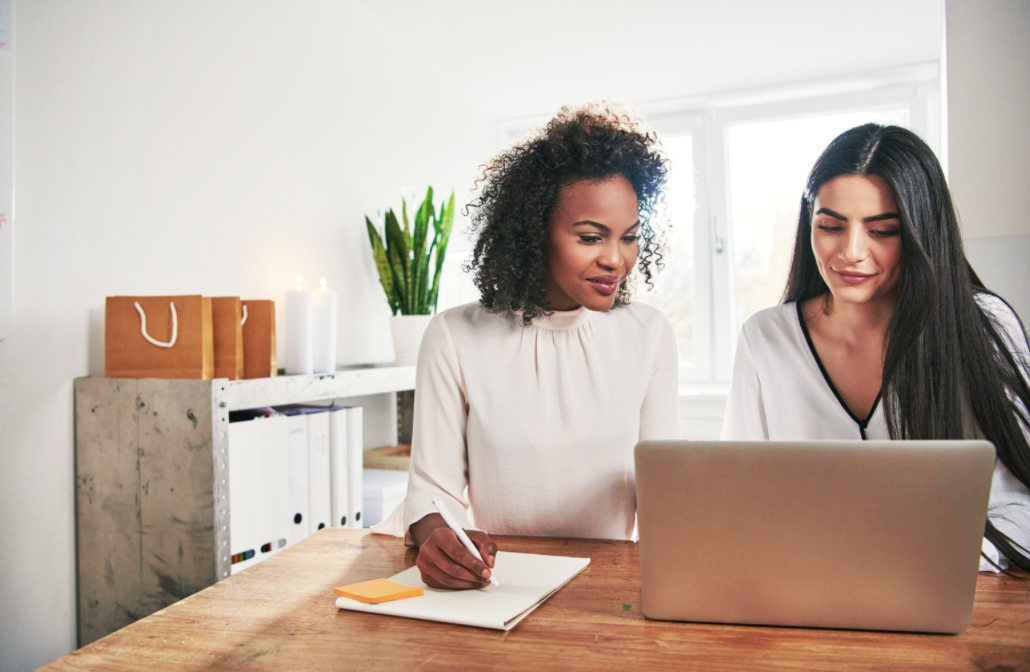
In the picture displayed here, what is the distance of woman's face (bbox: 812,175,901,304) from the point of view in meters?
1.36

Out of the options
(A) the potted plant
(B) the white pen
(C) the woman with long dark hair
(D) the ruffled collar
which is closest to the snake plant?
(A) the potted plant

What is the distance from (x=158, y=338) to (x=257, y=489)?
0.46 m

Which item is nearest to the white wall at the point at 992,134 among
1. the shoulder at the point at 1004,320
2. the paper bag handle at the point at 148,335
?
the shoulder at the point at 1004,320

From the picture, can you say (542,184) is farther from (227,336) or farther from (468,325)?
(227,336)

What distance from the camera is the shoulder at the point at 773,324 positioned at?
157 centimetres

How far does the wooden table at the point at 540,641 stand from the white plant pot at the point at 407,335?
2034 mm

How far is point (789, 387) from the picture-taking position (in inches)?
60.2

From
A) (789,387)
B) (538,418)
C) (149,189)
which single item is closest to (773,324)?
(789,387)

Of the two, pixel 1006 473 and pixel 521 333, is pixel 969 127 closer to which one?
pixel 1006 473

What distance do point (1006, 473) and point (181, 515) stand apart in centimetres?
171

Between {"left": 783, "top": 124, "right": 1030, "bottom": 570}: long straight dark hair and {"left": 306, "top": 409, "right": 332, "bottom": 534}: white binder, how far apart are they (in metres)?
1.50

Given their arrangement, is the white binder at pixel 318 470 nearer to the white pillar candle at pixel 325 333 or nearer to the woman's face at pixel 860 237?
the white pillar candle at pixel 325 333

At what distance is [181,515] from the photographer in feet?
5.83

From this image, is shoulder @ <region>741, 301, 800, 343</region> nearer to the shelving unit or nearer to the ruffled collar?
the ruffled collar
